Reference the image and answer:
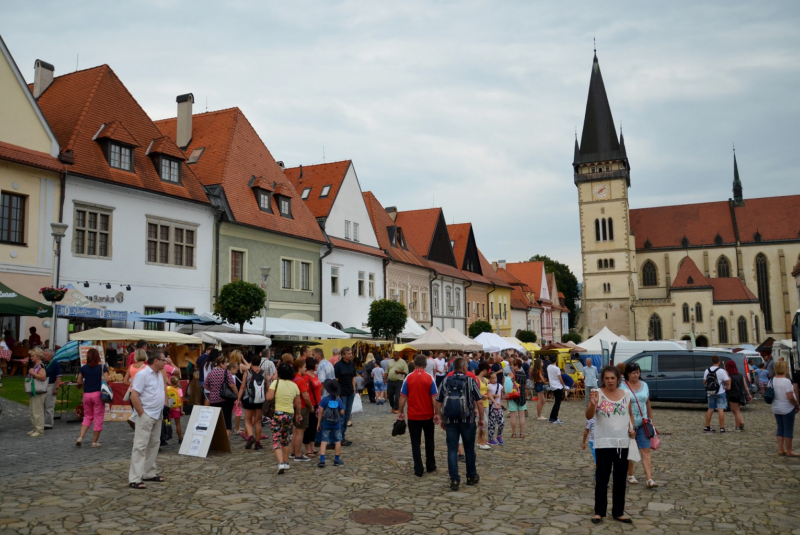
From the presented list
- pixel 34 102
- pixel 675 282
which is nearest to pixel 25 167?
pixel 34 102

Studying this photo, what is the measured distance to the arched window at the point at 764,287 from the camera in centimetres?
8888

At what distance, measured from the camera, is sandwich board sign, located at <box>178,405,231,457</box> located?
11.6 m

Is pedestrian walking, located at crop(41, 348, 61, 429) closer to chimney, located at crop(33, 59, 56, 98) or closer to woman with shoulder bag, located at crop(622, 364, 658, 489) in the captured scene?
woman with shoulder bag, located at crop(622, 364, 658, 489)

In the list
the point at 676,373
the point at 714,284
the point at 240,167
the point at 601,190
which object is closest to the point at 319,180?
the point at 240,167

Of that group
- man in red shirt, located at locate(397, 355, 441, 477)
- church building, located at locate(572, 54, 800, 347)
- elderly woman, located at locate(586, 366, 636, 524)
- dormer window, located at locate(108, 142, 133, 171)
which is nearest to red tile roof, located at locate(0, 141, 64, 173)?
dormer window, located at locate(108, 142, 133, 171)

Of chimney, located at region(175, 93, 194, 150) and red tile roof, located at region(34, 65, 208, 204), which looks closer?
red tile roof, located at region(34, 65, 208, 204)

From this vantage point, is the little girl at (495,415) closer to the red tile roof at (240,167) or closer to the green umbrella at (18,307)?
the green umbrella at (18,307)

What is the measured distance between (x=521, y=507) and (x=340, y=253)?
93.8 ft

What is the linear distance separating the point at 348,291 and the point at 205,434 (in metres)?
25.1

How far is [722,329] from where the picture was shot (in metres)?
84.2

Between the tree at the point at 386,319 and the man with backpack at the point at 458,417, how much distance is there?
24217 mm

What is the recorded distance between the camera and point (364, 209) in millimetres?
40062

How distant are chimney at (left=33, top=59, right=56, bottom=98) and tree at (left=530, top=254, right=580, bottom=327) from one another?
255 ft

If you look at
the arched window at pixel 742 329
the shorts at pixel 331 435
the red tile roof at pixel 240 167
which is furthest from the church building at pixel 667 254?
the shorts at pixel 331 435
